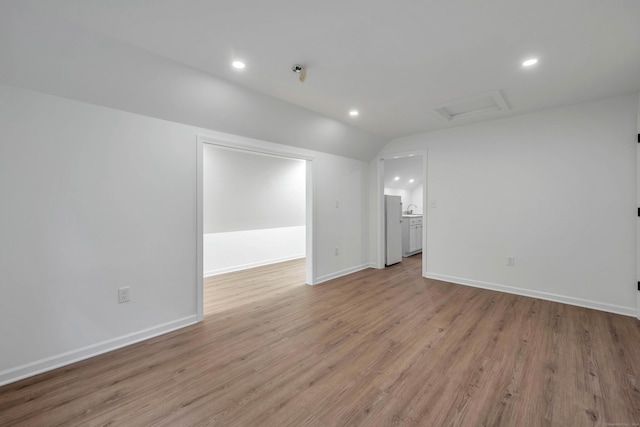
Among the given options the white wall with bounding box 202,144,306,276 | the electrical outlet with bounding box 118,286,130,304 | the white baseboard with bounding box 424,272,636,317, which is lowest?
the white baseboard with bounding box 424,272,636,317

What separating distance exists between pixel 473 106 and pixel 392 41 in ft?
6.61

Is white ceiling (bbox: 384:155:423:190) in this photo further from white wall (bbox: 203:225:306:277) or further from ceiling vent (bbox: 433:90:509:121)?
white wall (bbox: 203:225:306:277)

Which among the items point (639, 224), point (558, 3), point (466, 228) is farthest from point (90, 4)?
point (639, 224)

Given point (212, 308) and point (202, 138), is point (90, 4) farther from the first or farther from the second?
point (212, 308)

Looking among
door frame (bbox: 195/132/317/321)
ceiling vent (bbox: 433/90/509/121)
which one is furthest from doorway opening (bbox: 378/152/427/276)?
door frame (bbox: 195/132/317/321)

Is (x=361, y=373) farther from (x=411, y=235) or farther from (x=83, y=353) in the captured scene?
(x=411, y=235)

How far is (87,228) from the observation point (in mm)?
2168

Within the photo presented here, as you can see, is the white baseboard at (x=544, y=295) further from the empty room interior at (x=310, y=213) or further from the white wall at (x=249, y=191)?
the white wall at (x=249, y=191)

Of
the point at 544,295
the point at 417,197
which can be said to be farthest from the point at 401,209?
the point at 417,197

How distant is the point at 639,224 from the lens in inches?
110

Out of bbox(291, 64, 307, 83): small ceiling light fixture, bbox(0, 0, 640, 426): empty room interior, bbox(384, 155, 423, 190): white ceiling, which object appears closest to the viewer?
bbox(0, 0, 640, 426): empty room interior

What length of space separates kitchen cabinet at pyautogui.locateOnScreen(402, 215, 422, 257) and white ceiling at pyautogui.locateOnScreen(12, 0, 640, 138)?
12.4 ft

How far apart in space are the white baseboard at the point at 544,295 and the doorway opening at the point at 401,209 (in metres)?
0.48

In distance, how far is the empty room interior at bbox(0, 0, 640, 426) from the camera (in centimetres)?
165
